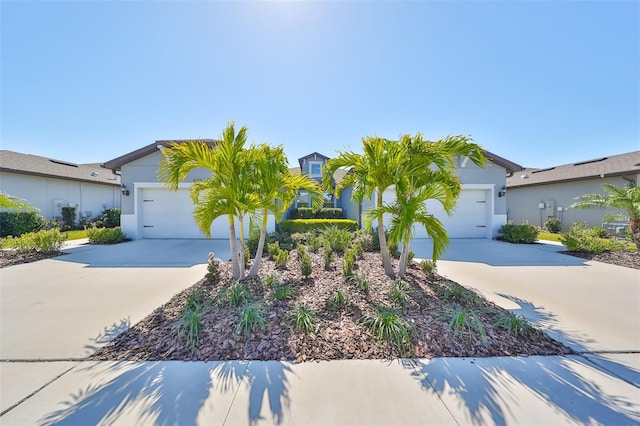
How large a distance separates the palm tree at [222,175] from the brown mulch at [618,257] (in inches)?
394

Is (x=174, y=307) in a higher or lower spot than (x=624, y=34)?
lower

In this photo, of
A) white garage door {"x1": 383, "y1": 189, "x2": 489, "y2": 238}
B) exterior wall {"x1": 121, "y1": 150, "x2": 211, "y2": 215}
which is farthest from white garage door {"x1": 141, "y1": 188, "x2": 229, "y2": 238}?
white garage door {"x1": 383, "y1": 189, "x2": 489, "y2": 238}

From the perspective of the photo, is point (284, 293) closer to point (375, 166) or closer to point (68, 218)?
point (375, 166)

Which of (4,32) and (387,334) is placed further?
(4,32)

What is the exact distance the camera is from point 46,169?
1383 cm

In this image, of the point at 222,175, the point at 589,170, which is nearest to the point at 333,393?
the point at 222,175

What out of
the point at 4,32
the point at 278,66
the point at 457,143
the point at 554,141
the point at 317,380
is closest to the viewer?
the point at 317,380

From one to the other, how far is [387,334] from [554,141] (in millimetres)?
16620

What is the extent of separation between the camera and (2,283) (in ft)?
17.2

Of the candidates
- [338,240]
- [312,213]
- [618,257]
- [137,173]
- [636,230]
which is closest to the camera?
[338,240]

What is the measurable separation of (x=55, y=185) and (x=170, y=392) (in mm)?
18553

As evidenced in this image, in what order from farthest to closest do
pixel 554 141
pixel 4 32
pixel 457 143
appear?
pixel 554 141 → pixel 4 32 → pixel 457 143

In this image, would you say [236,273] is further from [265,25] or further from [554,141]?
[554,141]

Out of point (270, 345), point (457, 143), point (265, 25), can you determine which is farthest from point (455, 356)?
point (265, 25)
